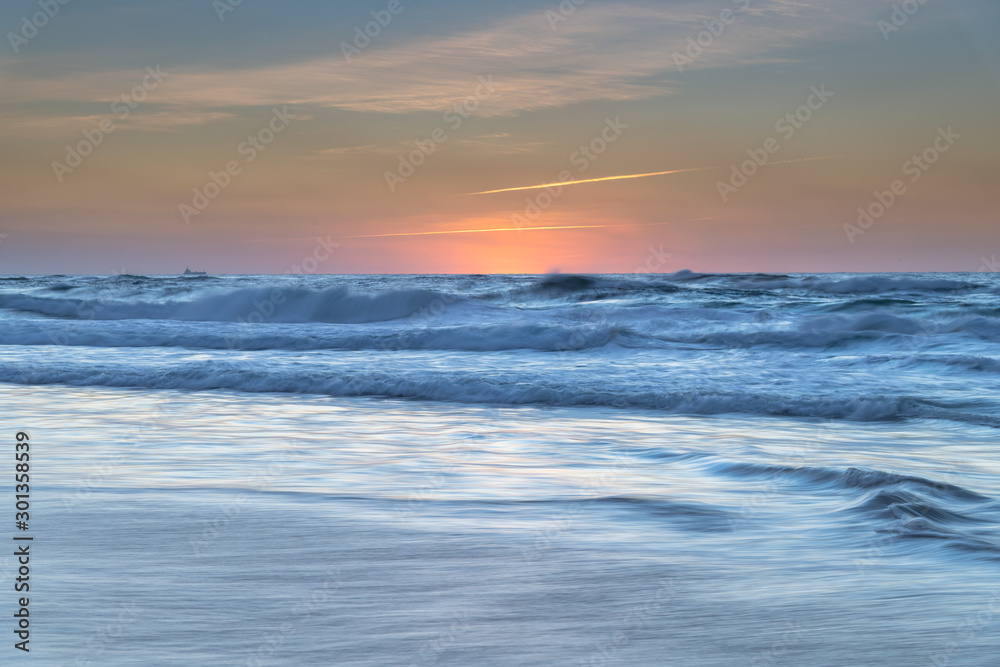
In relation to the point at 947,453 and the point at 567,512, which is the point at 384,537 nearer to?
the point at 567,512

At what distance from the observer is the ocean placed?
2.55 metres

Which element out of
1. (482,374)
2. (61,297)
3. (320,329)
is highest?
(61,297)

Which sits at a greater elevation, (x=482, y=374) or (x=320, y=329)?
(x=320, y=329)

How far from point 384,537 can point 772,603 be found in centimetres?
161

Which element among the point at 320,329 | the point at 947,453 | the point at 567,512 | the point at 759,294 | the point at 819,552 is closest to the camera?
the point at 819,552

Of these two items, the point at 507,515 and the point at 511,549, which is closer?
the point at 511,549

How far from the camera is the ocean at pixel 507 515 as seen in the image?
8.37ft

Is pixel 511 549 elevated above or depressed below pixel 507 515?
below

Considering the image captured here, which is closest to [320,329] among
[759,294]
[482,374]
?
[482,374]

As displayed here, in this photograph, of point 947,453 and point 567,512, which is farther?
point 947,453

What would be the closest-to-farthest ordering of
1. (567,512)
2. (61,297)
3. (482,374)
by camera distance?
(567,512)
(482,374)
(61,297)

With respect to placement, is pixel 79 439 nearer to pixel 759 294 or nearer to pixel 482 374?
pixel 482 374

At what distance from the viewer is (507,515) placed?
13.1 feet

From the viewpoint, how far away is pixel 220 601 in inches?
109
